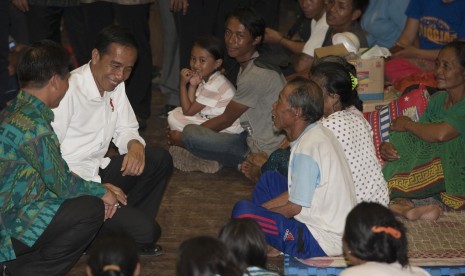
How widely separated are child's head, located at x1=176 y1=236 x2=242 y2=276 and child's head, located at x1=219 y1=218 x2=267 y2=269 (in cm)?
20

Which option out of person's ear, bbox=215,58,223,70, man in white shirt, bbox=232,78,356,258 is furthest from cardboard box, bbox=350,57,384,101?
man in white shirt, bbox=232,78,356,258

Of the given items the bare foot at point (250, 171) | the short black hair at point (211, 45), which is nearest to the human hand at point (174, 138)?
the bare foot at point (250, 171)

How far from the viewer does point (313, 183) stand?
12.8ft

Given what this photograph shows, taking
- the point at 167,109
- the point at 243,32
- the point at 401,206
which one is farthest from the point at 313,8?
the point at 401,206

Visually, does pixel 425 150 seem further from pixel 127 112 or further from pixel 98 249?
pixel 98 249

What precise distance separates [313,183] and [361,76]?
1.87 metres

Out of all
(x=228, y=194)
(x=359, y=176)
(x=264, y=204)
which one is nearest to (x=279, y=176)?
(x=264, y=204)

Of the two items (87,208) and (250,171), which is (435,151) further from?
(87,208)

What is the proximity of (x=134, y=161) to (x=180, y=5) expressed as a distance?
2.37m

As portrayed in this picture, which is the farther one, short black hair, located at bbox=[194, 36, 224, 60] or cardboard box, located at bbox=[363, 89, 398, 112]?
short black hair, located at bbox=[194, 36, 224, 60]

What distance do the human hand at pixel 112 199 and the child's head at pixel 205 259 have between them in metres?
1.31

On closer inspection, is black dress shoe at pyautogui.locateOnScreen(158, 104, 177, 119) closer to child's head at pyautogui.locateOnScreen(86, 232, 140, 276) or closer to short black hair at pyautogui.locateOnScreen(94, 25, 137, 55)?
short black hair at pyautogui.locateOnScreen(94, 25, 137, 55)

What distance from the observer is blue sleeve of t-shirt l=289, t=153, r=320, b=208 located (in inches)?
153

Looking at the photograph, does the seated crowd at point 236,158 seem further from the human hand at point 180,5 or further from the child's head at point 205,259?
the human hand at point 180,5
